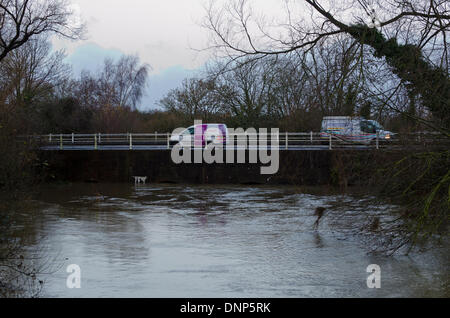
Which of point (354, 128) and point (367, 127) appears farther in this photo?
point (354, 128)

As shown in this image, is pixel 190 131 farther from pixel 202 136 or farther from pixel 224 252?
pixel 224 252

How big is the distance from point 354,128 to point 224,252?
3.54 m

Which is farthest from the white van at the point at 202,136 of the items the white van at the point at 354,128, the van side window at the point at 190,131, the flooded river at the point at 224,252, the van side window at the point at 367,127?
the van side window at the point at 367,127

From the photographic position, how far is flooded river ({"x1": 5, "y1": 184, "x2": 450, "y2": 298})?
30.4 ft

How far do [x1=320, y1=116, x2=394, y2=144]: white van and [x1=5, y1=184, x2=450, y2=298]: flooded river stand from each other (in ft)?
4.10

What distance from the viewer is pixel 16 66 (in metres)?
33.1

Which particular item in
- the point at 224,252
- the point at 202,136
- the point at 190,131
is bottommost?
the point at 224,252

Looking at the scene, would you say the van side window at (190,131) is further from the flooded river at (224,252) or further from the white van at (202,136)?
the flooded river at (224,252)

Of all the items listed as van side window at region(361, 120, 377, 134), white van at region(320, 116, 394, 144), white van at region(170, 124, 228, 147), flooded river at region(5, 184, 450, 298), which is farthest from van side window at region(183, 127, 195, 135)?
van side window at region(361, 120, 377, 134)

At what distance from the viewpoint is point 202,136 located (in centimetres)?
3014

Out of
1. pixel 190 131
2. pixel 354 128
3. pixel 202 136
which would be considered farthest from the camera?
pixel 190 131

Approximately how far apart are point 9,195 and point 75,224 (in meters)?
5.45

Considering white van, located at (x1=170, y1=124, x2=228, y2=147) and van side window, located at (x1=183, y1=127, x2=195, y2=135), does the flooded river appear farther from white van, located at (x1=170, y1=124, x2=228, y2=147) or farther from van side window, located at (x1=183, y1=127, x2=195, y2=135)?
van side window, located at (x1=183, y1=127, x2=195, y2=135)

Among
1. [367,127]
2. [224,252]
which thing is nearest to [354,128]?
[367,127]
